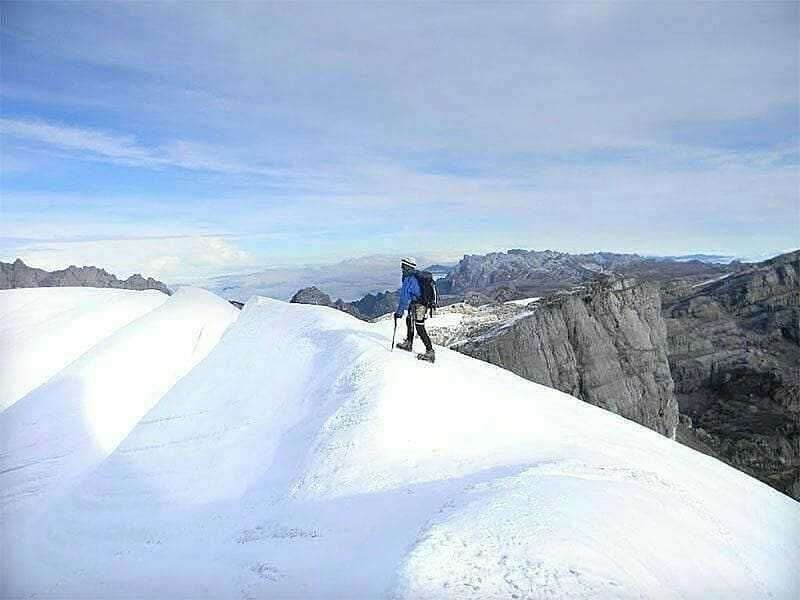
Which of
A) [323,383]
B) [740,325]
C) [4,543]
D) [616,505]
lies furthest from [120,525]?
[740,325]

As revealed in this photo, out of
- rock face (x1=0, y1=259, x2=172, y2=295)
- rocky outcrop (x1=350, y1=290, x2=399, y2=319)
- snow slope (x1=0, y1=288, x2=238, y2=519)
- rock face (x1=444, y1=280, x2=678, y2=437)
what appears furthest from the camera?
rocky outcrop (x1=350, y1=290, x2=399, y2=319)

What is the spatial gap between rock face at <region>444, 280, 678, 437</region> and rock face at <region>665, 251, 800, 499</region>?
37.8ft

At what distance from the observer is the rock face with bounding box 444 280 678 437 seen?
2331 inches

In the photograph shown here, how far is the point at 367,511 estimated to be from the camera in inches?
320

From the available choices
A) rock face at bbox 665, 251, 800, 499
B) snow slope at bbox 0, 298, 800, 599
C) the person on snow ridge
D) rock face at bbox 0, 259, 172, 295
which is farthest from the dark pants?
rock face at bbox 665, 251, 800, 499

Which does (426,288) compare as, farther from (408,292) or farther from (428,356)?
(428,356)

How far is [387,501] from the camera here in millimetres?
8273

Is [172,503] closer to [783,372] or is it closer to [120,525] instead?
[120,525]

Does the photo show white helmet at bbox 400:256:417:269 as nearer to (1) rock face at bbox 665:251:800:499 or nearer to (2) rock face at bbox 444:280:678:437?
(2) rock face at bbox 444:280:678:437

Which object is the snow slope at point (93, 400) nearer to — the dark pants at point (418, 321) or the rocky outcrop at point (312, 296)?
the dark pants at point (418, 321)

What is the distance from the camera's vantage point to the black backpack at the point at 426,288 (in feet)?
48.9

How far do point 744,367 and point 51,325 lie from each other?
143 meters

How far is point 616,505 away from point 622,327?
69918 mm

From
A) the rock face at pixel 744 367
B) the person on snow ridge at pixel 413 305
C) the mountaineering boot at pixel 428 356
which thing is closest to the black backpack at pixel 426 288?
the person on snow ridge at pixel 413 305
